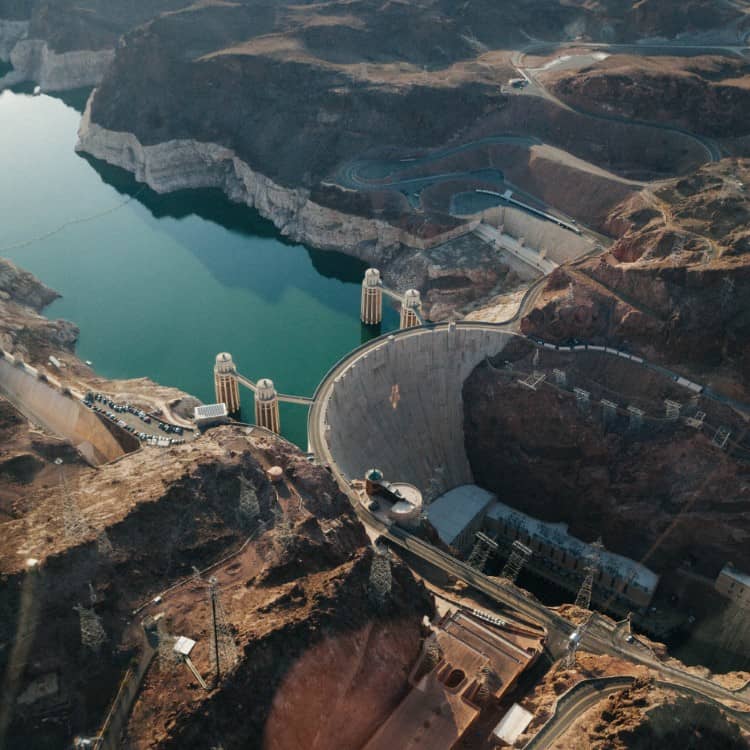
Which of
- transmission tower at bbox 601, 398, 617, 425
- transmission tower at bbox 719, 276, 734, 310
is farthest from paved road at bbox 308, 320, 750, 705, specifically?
transmission tower at bbox 719, 276, 734, 310

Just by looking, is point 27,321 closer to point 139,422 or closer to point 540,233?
point 139,422

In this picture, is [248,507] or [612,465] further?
[612,465]

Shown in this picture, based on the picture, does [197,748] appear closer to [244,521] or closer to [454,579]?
[244,521]

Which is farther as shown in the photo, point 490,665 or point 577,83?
point 577,83

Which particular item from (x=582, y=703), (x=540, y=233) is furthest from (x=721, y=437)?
(x=540, y=233)

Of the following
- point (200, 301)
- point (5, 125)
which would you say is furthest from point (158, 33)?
point (200, 301)

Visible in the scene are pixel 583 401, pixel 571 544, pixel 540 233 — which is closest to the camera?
pixel 571 544

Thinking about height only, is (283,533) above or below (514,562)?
above
